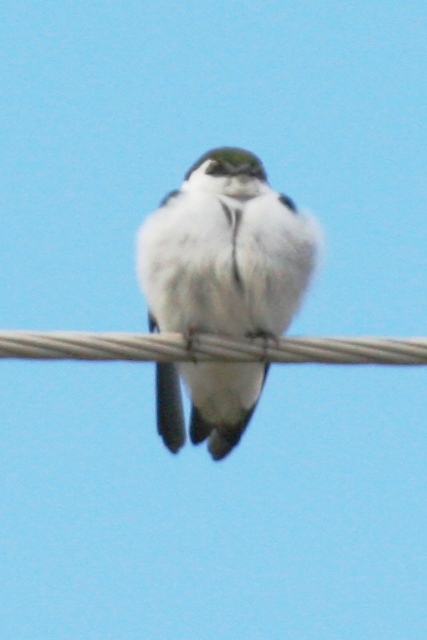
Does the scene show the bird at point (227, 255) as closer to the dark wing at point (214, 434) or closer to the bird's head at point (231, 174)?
the bird's head at point (231, 174)

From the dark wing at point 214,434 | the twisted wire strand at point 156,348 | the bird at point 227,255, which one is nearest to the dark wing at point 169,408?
the dark wing at point 214,434

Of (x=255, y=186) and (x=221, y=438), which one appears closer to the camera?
(x=255, y=186)

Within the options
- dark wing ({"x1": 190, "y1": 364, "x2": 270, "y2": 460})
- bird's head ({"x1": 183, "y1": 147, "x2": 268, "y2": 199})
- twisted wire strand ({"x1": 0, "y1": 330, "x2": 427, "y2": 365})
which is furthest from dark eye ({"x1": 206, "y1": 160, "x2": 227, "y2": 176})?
twisted wire strand ({"x1": 0, "y1": 330, "x2": 427, "y2": 365})

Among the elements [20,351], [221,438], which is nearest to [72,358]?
[20,351]

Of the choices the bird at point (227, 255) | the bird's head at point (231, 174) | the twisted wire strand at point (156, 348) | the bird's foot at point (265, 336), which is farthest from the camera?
the bird's head at point (231, 174)

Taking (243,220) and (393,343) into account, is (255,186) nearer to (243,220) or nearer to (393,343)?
(243,220)

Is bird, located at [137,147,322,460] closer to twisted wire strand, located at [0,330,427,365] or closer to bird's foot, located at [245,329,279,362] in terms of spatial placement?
bird's foot, located at [245,329,279,362]

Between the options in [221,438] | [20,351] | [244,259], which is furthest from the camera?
[221,438]
